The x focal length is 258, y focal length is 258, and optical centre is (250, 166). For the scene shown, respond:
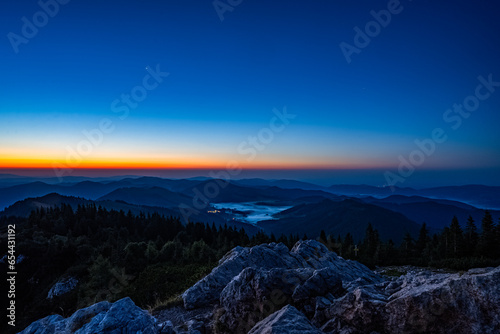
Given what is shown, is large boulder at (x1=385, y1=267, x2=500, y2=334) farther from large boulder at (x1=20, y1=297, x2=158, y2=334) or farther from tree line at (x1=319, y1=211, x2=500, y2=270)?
tree line at (x1=319, y1=211, x2=500, y2=270)

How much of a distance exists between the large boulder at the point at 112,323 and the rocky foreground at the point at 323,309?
3cm

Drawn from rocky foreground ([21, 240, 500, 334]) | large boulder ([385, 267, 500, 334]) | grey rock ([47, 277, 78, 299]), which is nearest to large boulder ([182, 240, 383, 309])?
rocky foreground ([21, 240, 500, 334])

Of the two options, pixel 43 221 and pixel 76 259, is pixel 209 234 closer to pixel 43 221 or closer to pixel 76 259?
pixel 76 259

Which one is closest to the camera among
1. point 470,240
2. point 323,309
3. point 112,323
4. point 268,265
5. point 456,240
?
point 112,323

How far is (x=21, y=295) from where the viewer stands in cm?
5756

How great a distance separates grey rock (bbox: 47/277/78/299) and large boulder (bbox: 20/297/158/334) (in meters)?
45.7

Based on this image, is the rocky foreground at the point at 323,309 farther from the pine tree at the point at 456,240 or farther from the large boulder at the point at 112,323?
the pine tree at the point at 456,240

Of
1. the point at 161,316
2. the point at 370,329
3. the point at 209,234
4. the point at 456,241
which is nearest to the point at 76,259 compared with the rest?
the point at 209,234

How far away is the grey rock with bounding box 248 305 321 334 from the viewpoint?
7.87 meters

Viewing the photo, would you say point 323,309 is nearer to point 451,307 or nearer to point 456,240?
point 451,307

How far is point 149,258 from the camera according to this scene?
166ft

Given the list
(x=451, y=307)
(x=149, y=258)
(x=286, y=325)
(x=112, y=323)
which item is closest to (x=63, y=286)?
(x=149, y=258)

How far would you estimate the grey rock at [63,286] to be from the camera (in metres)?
47.9

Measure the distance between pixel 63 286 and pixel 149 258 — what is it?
16.2m
